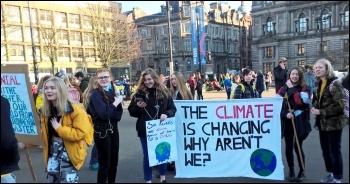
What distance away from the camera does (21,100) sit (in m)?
4.42

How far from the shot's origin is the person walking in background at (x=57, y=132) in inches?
136

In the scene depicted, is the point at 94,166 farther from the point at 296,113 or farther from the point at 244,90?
the point at 296,113

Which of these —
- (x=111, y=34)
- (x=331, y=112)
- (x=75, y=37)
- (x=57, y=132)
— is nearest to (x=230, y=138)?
(x=331, y=112)

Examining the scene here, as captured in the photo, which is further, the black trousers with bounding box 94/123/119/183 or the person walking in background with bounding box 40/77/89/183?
the black trousers with bounding box 94/123/119/183

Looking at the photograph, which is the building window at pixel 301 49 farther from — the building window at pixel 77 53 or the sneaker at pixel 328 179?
the sneaker at pixel 328 179

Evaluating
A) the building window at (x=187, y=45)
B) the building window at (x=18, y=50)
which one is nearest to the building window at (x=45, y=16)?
the building window at (x=18, y=50)

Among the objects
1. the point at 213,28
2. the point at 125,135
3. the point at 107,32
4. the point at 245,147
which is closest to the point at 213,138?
the point at 245,147

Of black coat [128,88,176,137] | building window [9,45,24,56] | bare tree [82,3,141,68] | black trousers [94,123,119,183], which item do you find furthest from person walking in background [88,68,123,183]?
building window [9,45,24,56]

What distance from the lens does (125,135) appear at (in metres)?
9.31

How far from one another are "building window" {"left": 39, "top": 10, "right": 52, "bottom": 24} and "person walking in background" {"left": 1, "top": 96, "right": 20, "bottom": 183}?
50.3 meters

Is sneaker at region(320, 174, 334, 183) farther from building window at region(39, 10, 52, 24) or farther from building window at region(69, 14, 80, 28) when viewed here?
building window at region(69, 14, 80, 28)

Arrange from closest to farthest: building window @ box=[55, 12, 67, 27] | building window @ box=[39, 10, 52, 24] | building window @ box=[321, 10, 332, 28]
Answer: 1. building window @ box=[39, 10, 52, 24]
2. building window @ box=[55, 12, 67, 27]
3. building window @ box=[321, 10, 332, 28]

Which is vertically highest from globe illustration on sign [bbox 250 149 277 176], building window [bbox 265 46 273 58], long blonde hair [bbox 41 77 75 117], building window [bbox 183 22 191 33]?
building window [bbox 183 22 191 33]

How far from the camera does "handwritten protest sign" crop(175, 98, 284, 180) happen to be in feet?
16.4
